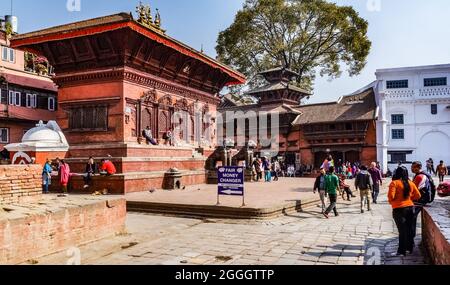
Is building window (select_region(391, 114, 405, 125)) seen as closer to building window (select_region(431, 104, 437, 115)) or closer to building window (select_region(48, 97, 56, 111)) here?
building window (select_region(431, 104, 437, 115))

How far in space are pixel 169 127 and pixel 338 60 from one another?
22.5 m

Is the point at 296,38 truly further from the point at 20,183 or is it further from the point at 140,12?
the point at 20,183

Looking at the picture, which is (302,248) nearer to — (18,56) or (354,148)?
(354,148)

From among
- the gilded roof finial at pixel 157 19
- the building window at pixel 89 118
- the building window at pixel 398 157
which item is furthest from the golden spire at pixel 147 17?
the building window at pixel 398 157

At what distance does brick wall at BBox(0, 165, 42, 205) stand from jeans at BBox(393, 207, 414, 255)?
21.6 ft

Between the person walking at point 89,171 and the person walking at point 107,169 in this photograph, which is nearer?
the person walking at point 107,169

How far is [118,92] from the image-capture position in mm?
17234

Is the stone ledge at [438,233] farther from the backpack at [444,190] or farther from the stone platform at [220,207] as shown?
the stone platform at [220,207]

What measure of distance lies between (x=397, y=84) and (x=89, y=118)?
28.3m

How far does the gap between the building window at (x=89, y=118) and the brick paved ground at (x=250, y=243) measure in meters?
8.10

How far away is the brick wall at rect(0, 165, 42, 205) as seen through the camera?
6.60 m

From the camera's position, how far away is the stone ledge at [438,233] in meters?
4.67

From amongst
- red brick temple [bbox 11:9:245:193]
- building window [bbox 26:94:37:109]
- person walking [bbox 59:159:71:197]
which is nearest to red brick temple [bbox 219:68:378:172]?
red brick temple [bbox 11:9:245:193]
